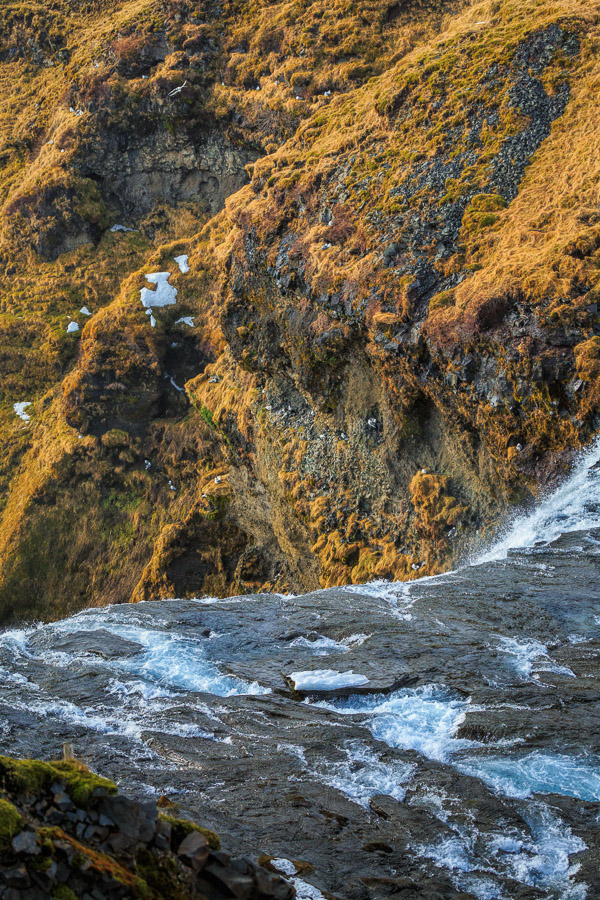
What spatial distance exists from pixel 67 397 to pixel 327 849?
53661 millimetres

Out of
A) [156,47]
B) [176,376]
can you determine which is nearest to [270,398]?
[176,376]

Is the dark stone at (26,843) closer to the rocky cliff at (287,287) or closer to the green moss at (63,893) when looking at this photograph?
the green moss at (63,893)

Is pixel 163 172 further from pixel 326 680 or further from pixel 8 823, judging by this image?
pixel 8 823

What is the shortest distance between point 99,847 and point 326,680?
963 centimetres

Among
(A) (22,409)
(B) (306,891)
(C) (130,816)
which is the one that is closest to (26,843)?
(C) (130,816)

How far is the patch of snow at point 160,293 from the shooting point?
60.6 m

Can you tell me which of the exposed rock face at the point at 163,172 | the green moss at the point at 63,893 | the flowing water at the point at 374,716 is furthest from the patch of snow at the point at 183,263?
the green moss at the point at 63,893

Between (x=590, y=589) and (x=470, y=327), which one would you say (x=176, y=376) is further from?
(x=590, y=589)

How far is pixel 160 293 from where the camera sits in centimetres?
6112

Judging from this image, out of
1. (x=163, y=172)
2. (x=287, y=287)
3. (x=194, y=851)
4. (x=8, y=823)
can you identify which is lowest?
(x=194, y=851)

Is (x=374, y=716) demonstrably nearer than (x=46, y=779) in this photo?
No

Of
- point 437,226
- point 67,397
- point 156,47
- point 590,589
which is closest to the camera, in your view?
point 590,589

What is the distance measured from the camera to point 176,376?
202 ft

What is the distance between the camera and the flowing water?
437 inches
